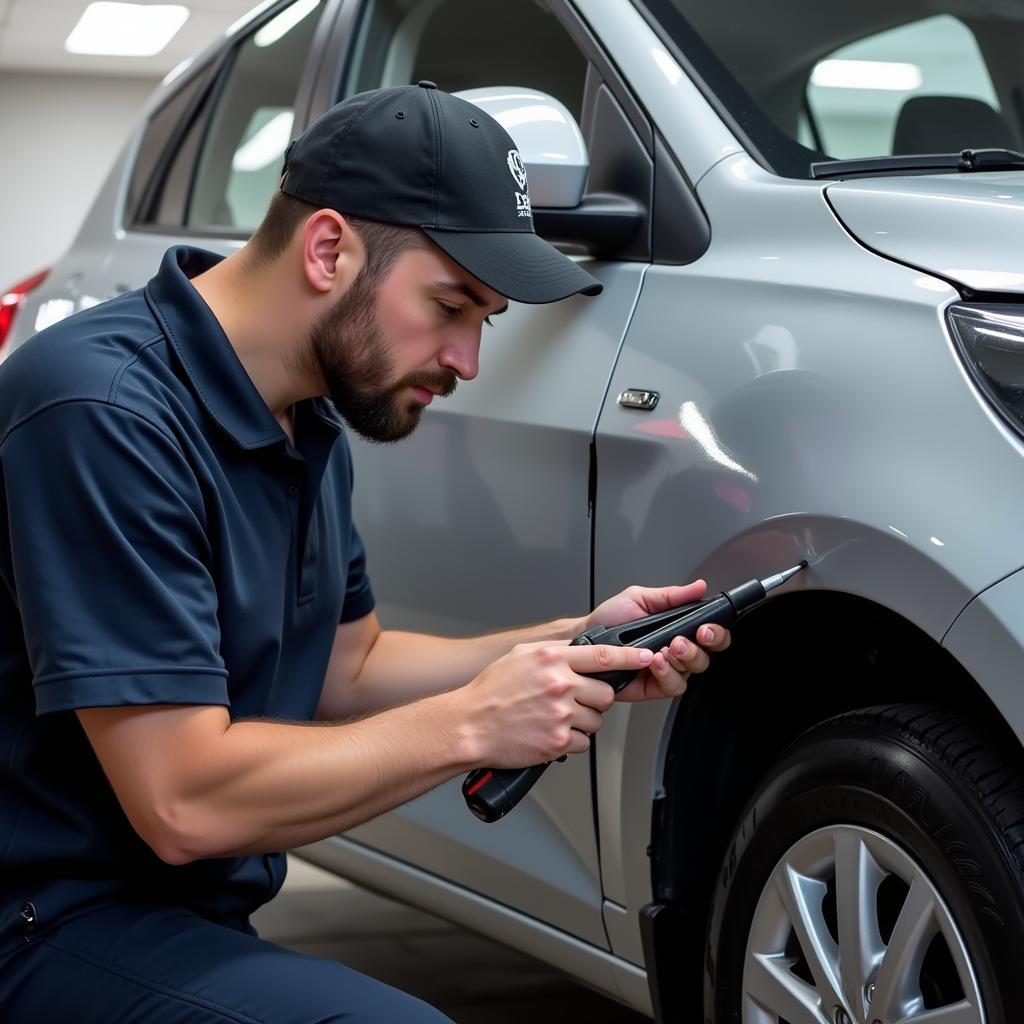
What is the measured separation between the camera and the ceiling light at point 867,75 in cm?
225

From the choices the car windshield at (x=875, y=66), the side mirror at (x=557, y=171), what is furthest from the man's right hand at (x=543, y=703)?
the car windshield at (x=875, y=66)

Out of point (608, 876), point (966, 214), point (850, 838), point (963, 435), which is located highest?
point (966, 214)

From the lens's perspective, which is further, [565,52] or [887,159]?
[565,52]

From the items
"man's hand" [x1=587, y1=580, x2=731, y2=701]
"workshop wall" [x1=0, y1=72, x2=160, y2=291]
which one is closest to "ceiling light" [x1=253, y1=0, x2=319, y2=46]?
"man's hand" [x1=587, y1=580, x2=731, y2=701]

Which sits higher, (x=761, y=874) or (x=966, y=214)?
(x=966, y=214)

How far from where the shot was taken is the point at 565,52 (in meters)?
2.04

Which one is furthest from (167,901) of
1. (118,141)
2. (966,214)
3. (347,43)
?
(118,141)

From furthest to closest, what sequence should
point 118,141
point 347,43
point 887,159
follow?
point 118,141 → point 347,43 → point 887,159

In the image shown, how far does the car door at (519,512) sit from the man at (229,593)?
0.16m

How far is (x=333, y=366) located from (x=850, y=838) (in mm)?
610

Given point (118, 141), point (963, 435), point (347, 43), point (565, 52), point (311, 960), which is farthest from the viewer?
point (118, 141)

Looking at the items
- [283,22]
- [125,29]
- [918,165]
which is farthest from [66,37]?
[918,165]

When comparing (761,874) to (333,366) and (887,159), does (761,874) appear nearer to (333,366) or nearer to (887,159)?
(333,366)

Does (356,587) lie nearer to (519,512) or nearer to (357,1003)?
(519,512)
